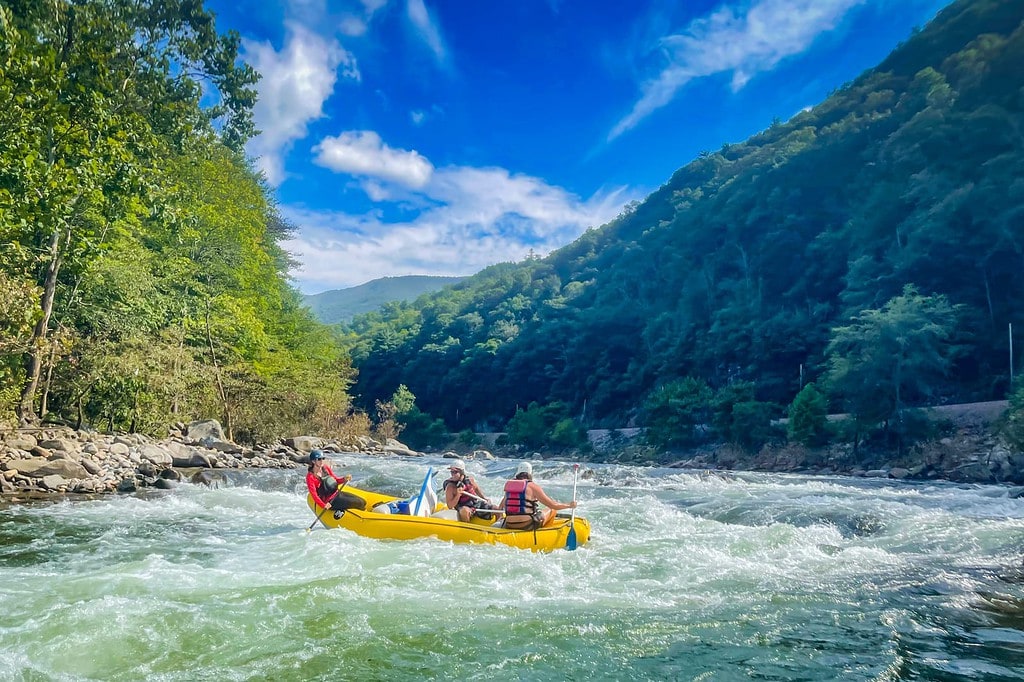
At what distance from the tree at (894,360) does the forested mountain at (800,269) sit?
1.35 ft

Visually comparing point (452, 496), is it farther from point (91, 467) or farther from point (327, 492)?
point (91, 467)

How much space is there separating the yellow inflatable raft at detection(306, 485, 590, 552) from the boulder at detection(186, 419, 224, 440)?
14.6 meters

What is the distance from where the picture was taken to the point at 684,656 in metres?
4.61

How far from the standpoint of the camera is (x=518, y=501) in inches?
344

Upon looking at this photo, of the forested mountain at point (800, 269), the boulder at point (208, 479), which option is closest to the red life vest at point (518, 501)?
the boulder at point (208, 479)

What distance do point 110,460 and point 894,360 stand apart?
27.1 meters

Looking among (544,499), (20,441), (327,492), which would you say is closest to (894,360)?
(544,499)

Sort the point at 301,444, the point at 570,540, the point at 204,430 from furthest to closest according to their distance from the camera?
the point at 301,444, the point at 204,430, the point at 570,540

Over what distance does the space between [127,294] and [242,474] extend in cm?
589

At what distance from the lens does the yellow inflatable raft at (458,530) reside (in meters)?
8.26

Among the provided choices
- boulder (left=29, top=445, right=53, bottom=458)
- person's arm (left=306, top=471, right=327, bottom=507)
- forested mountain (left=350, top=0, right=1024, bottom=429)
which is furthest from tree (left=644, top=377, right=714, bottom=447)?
boulder (left=29, top=445, right=53, bottom=458)

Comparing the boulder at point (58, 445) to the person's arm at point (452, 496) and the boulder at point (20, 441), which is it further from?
the person's arm at point (452, 496)

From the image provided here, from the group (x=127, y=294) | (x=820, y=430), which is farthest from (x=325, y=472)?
(x=820, y=430)

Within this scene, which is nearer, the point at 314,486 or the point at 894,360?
the point at 314,486
